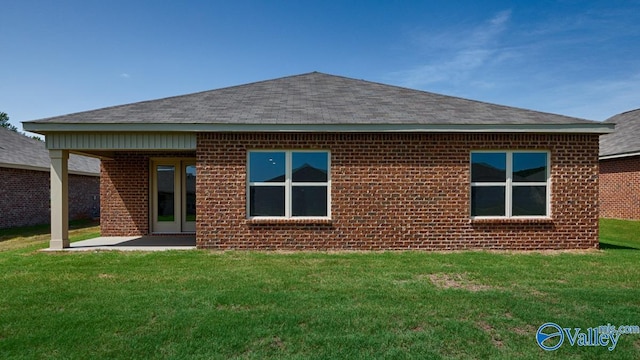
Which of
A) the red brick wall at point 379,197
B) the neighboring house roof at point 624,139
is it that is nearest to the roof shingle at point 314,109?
the red brick wall at point 379,197

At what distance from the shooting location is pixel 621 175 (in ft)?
58.5

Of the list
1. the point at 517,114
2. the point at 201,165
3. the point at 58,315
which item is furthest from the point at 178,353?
the point at 517,114

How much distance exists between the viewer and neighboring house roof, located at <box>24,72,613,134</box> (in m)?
8.95

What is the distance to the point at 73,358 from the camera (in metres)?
3.69

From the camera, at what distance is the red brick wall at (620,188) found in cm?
1698

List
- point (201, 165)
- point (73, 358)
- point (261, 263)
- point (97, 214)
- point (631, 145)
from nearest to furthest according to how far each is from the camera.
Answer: point (73, 358), point (261, 263), point (201, 165), point (631, 145), point (97, 214)

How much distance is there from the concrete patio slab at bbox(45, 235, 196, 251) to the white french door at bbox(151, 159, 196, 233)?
2.13 ft

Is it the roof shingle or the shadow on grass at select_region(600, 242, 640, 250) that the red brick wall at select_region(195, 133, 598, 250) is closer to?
the roof shingle

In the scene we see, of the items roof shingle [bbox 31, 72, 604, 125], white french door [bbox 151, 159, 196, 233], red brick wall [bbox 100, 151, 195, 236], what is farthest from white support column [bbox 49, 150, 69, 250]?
white french door [bbox 151, 159, 196, 233]

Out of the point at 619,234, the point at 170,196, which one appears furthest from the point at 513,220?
the point at 170,196

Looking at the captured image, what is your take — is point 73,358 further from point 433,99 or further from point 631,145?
point 631,145

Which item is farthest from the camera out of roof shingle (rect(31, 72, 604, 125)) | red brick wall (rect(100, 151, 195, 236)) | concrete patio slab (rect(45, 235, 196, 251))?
red brick wall (rect(100, 151, 195, 236))

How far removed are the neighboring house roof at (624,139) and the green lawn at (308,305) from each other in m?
11.8

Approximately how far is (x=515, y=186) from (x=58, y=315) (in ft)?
30.7
